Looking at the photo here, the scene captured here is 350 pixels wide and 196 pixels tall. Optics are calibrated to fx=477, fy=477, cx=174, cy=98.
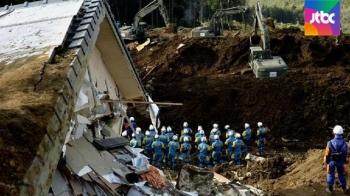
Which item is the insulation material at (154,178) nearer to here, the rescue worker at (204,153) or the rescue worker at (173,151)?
the rescue worker at (204,153)

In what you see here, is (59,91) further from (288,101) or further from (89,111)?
(288,101)

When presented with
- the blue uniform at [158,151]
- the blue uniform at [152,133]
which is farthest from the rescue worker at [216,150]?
the blue uniform at [152,133]

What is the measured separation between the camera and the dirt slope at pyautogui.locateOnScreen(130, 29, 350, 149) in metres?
18.9

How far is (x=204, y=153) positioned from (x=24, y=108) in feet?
34.9

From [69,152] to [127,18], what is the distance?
131 ft

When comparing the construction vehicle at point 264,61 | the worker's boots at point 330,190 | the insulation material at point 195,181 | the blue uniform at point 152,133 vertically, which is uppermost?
the insulation material at point 195,181

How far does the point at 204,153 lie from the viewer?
1448 centimetres

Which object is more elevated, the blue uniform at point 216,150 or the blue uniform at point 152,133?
the blue uniform at point 152,133

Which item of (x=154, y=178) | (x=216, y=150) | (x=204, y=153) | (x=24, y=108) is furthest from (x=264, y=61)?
(x=24, y=108)

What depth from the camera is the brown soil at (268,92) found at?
45.7ft

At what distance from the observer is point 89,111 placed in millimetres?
7223

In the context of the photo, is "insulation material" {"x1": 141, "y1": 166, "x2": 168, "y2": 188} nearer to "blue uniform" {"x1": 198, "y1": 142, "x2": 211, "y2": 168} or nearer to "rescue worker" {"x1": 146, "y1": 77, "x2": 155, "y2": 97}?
"blue uniform" {"x1": 198, "y1": 142, "x2": 211, "y2": 168}

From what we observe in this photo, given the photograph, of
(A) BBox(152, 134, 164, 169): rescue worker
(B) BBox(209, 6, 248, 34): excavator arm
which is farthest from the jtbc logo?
(A) BBox(152, 134, 164, 169): rescue worker

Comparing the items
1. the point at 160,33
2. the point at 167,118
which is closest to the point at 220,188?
the point at 167,118
